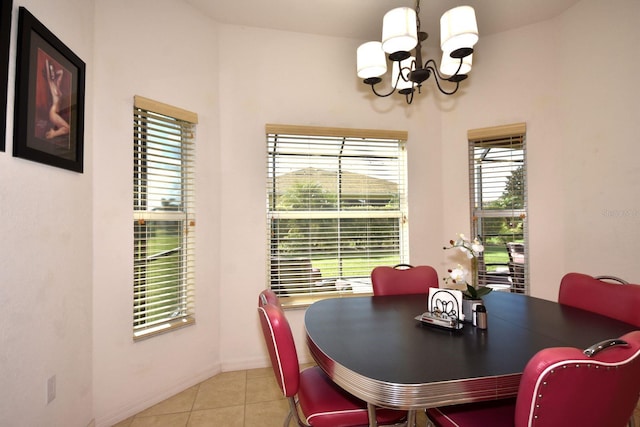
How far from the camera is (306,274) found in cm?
307

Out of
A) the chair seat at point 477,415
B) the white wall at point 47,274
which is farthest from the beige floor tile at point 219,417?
the chair seat at point 477,415

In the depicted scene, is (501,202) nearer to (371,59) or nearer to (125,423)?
(371,59)

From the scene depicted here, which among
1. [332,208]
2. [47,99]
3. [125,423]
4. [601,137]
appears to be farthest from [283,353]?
[601,137]

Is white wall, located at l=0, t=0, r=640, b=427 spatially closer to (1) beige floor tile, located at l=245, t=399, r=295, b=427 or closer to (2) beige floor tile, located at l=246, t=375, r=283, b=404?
(2) beige floor tile, located at l=246, t=375, r=283, b=404

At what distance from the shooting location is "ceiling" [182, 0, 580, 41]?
8.72 feet

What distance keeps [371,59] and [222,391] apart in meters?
2.64

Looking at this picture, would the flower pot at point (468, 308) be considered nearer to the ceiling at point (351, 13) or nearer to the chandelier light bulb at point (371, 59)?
the chandelier light bulb at point (371, 59)

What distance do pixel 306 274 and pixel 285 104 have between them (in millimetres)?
1639

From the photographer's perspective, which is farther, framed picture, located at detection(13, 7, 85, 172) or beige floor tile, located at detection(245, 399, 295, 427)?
beige floor tile, located at detection(245, 399, 295, 427)

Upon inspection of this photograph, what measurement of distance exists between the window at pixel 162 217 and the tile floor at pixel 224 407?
0.54 meters

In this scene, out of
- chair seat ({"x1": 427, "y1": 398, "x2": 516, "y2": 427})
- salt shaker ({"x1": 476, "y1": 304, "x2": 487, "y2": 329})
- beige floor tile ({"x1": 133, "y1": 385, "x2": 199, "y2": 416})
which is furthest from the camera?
beige floor tile ({"x1": 133, "y1": 385, "x2": 199, "y2": 416})

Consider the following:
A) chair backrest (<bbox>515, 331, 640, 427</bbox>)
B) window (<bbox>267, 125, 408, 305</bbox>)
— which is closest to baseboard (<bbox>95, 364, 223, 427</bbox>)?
window (<bbox>267, 125, 408, 305</bbox>)

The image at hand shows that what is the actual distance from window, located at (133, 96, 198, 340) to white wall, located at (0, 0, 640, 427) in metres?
0.09

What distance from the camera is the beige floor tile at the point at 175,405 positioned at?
7.39ft
